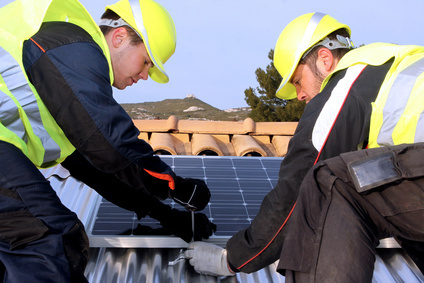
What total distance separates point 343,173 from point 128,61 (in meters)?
1.85

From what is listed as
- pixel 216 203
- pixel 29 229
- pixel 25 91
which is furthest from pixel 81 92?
pixel 216 203

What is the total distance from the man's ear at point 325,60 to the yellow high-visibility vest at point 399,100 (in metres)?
0.51

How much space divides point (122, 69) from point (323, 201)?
188 centimetres

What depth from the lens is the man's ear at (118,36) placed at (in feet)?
11.8

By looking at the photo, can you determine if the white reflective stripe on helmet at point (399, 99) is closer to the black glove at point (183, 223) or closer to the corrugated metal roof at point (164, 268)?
the corrugated metal roof at point (164, 268)

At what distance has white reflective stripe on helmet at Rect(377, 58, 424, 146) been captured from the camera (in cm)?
256

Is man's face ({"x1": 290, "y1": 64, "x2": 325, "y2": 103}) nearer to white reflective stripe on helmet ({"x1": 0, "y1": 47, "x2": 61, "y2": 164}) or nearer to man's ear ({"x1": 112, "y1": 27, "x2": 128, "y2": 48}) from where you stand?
man's ear ({"x1": 112, "y1": 27, "x2": 128, "y2": 48})

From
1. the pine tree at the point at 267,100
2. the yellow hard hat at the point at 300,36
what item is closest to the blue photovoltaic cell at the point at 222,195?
the yellow hard hat at the point at 300,36

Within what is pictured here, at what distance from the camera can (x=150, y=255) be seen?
359cm

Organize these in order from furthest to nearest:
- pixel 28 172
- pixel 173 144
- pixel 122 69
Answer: pixel 173 144
pixel 122 69
pixel 28 172

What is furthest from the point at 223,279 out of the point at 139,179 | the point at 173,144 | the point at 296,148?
the point at 173,144

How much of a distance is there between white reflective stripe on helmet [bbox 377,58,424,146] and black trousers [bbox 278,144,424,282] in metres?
0.23

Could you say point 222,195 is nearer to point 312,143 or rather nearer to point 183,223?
point 183,223

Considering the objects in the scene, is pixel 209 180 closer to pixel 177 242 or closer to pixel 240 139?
pixel 177 242
